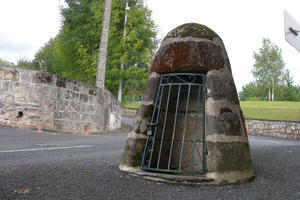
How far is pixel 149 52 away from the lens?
68.2ft

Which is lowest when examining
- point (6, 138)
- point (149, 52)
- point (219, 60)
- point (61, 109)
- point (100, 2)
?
point (6, 138)

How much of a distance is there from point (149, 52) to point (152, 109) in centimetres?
1654

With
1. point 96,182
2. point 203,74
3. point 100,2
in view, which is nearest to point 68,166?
point 96,182

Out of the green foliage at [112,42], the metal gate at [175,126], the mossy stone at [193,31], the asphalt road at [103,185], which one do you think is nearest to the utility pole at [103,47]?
the green foliage at [112,42]

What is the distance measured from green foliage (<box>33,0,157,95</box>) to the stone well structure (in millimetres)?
15225

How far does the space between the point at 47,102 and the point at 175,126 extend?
24.8 feet

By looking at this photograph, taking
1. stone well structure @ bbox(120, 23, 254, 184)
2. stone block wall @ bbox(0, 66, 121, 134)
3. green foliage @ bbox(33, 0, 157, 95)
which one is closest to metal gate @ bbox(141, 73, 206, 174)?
stone well structure @ bbox(120, 23, 254, 184)

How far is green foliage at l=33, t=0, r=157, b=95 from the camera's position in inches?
801

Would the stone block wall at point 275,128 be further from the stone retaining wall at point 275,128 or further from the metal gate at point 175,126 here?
the metal gate at point 175,126

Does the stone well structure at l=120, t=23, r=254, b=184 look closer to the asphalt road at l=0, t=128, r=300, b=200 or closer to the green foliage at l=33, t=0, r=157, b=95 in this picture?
the asphalt road at l=0, t=128, r=300, b=200

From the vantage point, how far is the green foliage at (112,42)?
2034 cm

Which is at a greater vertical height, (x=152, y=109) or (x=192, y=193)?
(x=152, y=109)

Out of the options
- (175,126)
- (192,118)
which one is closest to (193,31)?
(192,118)

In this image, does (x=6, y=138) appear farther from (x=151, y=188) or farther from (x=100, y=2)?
(x=100, y=2)
